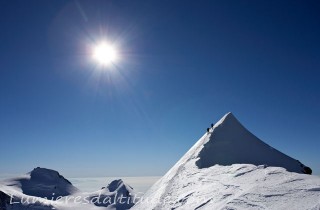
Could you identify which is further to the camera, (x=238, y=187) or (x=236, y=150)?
(x=236, y=150)

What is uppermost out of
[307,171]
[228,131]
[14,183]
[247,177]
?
[14,183]

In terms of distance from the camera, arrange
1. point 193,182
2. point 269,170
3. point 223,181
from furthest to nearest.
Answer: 1. point 193,182
2. point 223,181
3. point 269,170

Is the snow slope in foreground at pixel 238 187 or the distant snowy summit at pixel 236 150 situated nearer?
the snow slope in foreground at pixel 238 187

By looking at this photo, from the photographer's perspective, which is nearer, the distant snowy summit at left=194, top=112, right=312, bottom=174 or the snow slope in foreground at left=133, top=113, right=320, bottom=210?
the snow slope in foreground at left=133, top=113, right=320, bottom=210

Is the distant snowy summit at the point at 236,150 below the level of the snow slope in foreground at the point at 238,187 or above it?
above

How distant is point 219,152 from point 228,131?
6.43m

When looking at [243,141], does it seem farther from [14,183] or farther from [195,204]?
[14,183]

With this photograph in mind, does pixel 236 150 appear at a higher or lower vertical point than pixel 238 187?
higher

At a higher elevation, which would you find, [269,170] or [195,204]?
[269,170]

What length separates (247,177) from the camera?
13.5 meters

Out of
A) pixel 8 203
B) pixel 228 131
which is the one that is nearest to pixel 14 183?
pixel 8 203

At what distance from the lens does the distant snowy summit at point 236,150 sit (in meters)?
23.8

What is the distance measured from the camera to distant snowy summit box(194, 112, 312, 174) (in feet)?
78.2

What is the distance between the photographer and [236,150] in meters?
26.4
